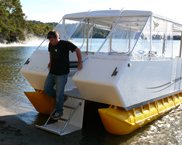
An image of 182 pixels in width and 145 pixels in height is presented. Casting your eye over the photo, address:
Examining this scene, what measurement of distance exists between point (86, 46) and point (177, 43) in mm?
3027

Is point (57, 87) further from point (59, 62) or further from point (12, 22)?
point (12, 22)

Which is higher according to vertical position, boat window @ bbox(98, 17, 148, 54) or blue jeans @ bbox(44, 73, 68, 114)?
boat window @ bbox(98, 17, 148, 54)

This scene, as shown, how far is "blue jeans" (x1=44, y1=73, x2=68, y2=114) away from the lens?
7273mm

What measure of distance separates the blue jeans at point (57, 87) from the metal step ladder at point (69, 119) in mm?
330

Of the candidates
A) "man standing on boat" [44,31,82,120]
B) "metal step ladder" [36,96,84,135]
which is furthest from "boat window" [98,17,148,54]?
"metal step ladder" [36,96,84,135]

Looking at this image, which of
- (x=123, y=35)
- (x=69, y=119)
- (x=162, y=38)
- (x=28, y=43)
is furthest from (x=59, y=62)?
(x=28, y=43)

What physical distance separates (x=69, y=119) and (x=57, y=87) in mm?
788

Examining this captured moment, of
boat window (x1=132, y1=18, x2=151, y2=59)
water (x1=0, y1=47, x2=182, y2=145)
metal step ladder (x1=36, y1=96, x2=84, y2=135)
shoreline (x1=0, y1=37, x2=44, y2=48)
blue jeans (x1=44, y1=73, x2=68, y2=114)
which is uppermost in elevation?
boat window (x1=132, y1=18, x2=151, y2=59)

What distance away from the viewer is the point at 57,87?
7348 millimetres

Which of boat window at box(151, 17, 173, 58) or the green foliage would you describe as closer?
boat window at box(151, 17, 173, 58)

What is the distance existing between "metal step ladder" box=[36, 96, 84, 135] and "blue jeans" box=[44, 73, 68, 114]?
13.0 inches

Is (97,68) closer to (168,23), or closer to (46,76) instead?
(46,76)

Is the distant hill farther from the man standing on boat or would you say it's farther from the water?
the man standing on boat

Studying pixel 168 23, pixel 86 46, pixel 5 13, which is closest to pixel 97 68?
pixel 86 46
